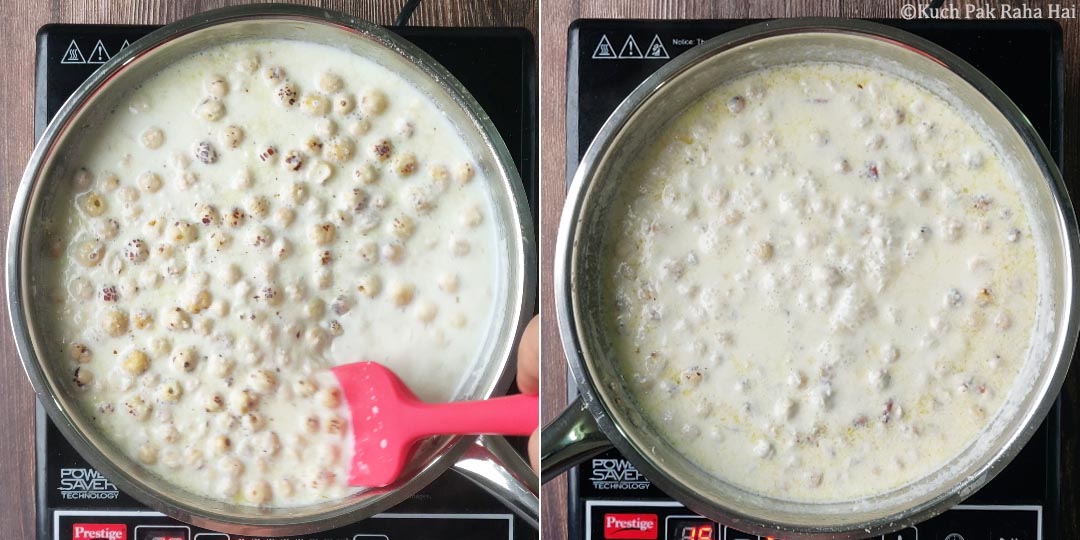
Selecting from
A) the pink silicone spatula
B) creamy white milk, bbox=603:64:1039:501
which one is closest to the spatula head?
the pink silicone spatula

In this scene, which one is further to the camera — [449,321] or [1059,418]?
[1059,418]

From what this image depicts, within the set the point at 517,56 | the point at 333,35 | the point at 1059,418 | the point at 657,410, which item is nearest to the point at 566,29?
the point at 517,56

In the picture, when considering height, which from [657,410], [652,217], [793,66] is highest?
[793,66]

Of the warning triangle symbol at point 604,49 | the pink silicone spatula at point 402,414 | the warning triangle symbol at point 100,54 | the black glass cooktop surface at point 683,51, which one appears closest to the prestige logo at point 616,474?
the black glass cooktop surface at point 683,51

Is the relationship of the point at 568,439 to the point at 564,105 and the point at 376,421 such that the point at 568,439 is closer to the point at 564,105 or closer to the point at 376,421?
the point at 376,421

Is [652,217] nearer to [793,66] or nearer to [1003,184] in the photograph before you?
[793,66]

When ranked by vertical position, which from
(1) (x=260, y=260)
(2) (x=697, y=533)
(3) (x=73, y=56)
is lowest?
(2) (x=697, y=533)

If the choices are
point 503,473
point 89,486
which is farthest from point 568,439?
point 89,486

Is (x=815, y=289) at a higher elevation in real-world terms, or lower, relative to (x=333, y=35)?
lower
